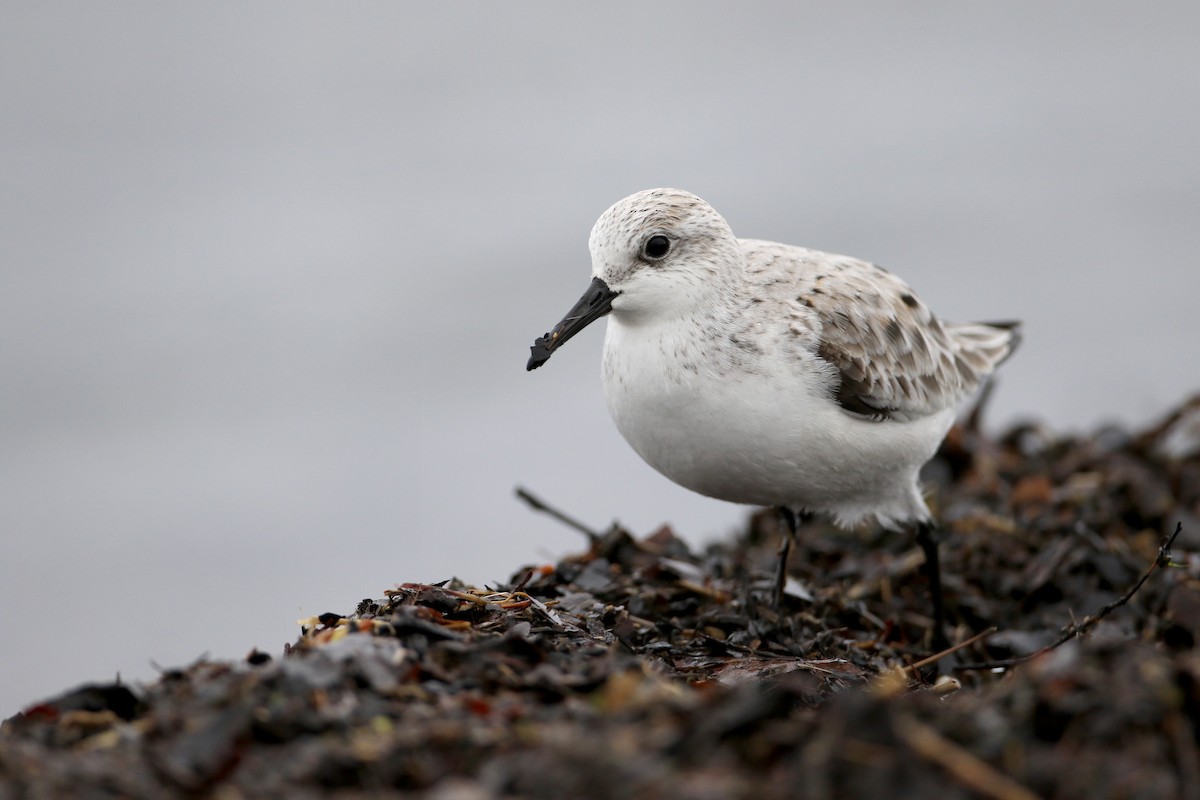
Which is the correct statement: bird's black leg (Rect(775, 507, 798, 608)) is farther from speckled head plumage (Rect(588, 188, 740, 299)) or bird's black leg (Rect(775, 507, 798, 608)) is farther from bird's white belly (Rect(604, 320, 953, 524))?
speckled head plumage (Rect(588, 188, 740, 299))

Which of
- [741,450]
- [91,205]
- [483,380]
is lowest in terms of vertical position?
[741,450]

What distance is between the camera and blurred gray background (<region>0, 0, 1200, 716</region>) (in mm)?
9961

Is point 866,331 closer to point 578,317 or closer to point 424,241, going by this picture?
point 578,317

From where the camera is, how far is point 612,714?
117 inches

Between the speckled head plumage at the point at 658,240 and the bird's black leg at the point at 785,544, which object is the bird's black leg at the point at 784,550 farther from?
the speckled head plumage at the point at 658,240

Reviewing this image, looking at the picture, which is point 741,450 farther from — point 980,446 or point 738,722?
point 980,446

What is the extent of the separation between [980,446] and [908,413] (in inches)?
113

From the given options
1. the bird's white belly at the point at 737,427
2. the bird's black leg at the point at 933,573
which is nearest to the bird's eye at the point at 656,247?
the bird's white belly at the point at 737,427

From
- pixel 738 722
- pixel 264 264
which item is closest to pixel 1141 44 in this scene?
pixel 264 264

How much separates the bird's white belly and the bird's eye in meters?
0.34

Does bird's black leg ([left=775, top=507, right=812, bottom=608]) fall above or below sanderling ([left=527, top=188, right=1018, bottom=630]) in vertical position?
below

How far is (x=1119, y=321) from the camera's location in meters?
12.5

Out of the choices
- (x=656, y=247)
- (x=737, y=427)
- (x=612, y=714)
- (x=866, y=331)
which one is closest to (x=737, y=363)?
(x=737, y=427)

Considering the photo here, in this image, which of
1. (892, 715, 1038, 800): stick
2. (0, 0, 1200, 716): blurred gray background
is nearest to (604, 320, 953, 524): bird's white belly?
(892, 715, 1038, 800): stick
